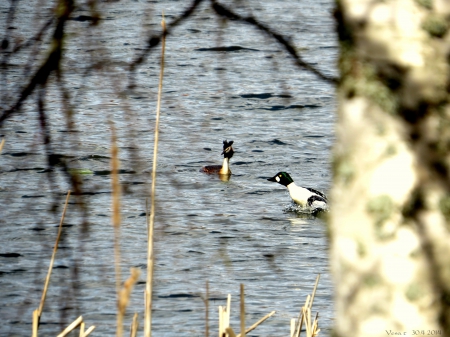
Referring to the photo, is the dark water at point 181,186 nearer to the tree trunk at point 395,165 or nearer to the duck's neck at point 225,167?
the duck's neck at point 225,167

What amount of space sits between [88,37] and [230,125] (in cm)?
1650

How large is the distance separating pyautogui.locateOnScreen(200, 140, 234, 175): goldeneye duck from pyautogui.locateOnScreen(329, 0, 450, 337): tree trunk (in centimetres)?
1395

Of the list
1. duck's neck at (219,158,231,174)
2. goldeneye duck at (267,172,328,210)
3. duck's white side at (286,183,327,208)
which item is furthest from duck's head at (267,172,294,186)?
duck's neck at (219,158,231,174)

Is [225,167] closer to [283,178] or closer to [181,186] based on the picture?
[283,178]

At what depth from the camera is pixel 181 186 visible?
3750 millimetres

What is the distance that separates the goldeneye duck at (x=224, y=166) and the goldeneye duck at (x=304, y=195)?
134 cm

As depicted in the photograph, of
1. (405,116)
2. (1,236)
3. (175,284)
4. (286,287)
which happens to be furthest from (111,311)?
(405,116)

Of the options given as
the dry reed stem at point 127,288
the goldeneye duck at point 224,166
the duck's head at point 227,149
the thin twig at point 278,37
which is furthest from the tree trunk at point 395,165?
the duck's head at point 227,149

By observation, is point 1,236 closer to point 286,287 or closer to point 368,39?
point 286,287

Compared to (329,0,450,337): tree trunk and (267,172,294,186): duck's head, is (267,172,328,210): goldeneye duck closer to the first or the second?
(267,172,294,186): duck's head

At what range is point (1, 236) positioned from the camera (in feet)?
38.6

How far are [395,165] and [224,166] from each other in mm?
14062

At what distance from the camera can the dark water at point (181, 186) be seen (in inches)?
149

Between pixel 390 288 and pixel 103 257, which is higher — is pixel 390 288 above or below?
above
